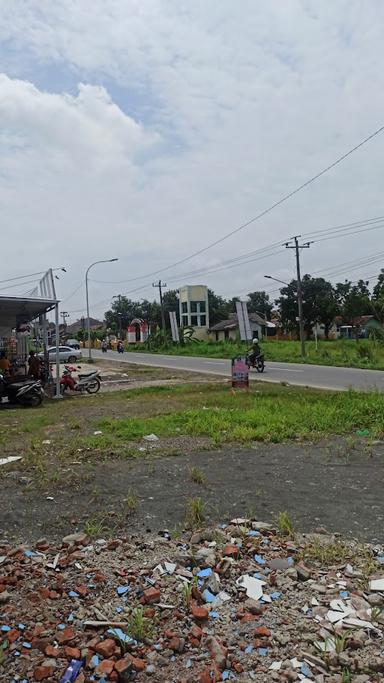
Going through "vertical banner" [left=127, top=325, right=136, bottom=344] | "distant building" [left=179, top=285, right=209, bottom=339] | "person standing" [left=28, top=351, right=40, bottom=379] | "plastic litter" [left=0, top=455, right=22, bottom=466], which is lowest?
"plastic litter" [left=0, top=455, right=22, bottom=466]

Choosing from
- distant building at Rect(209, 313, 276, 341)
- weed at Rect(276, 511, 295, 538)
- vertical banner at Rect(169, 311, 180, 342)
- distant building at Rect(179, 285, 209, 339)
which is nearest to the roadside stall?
weed at Rect(276, 511, 295, 538)

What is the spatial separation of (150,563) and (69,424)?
281 inches

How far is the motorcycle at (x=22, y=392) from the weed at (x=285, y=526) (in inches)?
434

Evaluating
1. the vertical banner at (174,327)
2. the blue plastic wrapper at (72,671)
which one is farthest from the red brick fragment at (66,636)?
the vertical banner at (174,327)

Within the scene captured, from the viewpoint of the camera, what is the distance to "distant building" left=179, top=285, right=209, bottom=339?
226 feet

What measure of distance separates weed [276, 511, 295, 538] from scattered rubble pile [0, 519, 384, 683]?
11cm

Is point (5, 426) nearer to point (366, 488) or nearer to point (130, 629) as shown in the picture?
point (366, 488)

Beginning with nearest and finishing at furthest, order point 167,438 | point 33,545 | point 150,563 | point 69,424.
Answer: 1. point 150,563
2. point 33,545
3. point 167,438
4. point 69,424

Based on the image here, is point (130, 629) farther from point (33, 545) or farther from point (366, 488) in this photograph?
point (366, 488)

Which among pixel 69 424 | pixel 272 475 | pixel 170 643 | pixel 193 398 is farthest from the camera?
pixel 193 398

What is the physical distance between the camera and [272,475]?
604 cm

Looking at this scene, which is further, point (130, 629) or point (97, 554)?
point (97, 554)

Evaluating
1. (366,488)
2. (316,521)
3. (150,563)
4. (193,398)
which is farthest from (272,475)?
(193,398)

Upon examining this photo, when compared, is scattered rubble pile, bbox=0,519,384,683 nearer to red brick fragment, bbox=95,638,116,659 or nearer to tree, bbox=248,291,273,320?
red brick fragment, bbox=95,638,116,659
